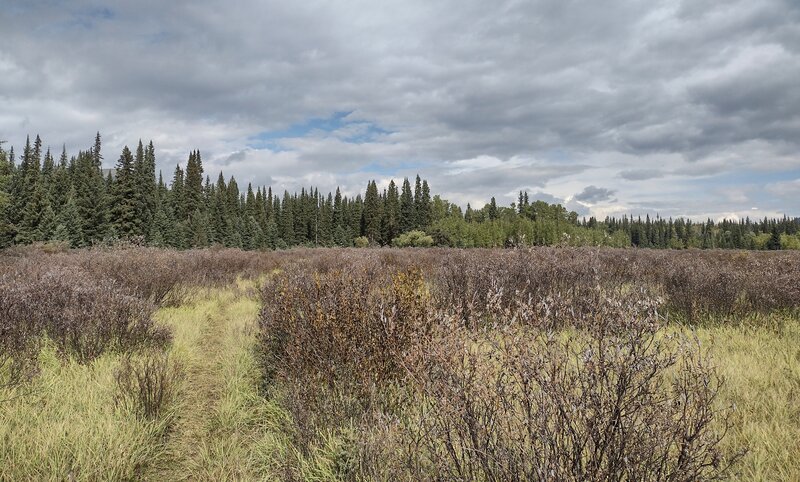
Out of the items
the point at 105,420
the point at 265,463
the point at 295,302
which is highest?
the point at 295,302

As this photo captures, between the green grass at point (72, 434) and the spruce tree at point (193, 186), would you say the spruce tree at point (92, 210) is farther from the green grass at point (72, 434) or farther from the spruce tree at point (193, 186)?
the green grass at point (72, 434)

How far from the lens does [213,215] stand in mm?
65000

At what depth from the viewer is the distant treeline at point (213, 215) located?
1702 inches

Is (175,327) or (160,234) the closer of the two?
(175,327)

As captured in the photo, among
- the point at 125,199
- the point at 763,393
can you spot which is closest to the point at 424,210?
the point at 125,199

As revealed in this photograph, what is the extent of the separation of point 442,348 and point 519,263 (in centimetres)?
679

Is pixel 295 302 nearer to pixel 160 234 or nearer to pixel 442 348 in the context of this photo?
pixel 442 348

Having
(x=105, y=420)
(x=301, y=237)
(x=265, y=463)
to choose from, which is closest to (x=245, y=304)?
(x=105, y=420)

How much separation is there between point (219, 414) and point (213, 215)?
221 ft

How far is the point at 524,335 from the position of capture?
7.36 ft

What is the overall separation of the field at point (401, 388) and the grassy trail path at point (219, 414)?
0.02 metres

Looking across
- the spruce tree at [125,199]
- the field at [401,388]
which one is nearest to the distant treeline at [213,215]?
the spruce tree at [125,199]

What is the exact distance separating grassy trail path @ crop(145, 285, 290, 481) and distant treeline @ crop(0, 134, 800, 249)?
21.6 m

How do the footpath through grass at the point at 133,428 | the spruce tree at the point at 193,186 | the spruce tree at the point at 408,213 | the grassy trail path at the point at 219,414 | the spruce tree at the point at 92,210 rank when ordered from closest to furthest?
1. the footpath through grass at the point at 133,428
2. the grassy trail path at the point at 219,414
3. the spruce tree at the point at 92,210
4. the spruce tree at the point at 193,186
5. the spruce tree at the point at 408,213
